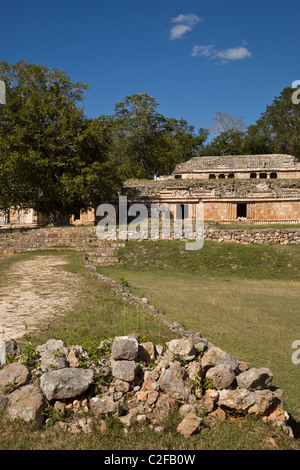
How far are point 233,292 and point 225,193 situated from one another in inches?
652

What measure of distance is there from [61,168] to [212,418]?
75.1ft

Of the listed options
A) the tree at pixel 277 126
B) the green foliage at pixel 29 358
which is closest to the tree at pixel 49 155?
the green foliage at pixel 29 358

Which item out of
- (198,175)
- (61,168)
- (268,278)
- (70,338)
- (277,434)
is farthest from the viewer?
(198,175)

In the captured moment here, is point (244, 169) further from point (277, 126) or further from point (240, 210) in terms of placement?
point (277, 126)

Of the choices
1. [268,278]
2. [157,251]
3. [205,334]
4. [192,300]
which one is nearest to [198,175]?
[157,251]

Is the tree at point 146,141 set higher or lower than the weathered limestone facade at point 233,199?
higher

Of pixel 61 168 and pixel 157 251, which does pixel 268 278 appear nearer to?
pixel 157 251

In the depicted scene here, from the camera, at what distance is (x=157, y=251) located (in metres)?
17.8

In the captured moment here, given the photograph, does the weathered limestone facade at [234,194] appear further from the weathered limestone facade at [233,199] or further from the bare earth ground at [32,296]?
the bare earth ground at [32,296]

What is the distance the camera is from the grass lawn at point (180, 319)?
3.54m

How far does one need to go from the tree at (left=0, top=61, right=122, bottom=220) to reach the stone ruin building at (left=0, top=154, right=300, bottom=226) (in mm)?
2497

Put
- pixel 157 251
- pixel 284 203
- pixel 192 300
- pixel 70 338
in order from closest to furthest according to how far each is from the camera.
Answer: pixel 70 338, pixel 192 300, pixel 157 251, pixel 284 203

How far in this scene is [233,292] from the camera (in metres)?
11.7

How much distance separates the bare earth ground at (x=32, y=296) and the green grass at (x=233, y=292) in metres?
2.35
